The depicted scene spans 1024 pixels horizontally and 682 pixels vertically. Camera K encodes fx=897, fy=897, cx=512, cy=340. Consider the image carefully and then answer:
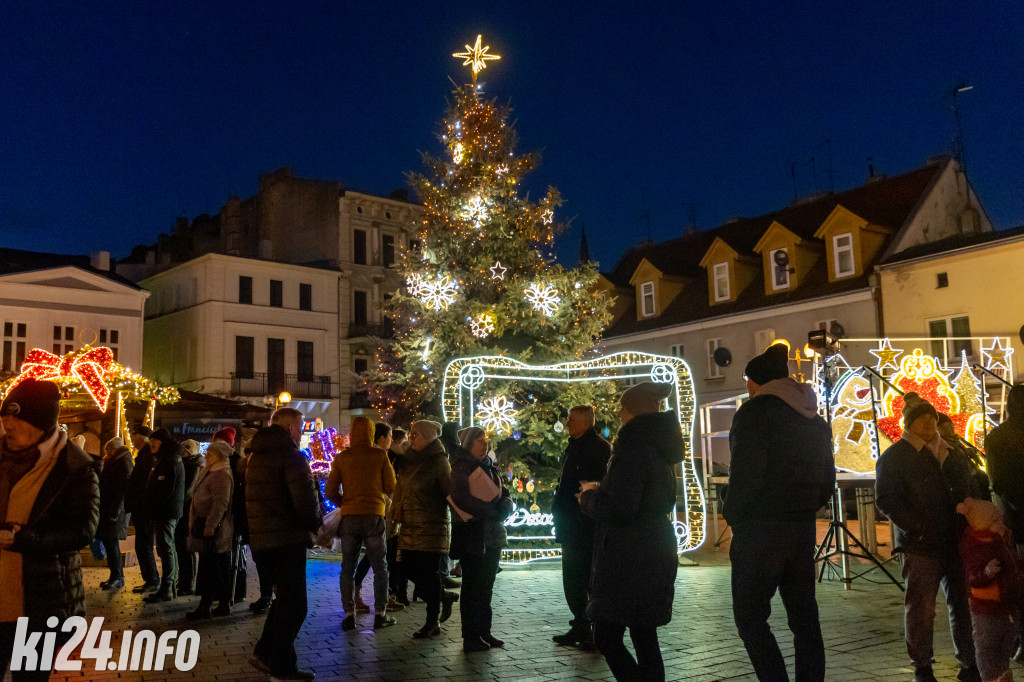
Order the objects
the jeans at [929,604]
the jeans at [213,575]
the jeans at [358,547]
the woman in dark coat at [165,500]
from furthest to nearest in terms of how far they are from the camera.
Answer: the woman in dark coat at [165,500] → the jeans at [213,575] → the jeans at [358,547] → the jeans at [929,604]

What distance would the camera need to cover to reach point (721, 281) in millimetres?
32188

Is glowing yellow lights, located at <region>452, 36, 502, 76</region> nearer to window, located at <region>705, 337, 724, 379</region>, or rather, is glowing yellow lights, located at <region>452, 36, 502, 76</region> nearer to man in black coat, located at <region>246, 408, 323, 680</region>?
man in black coat, located at <region>246, 408, 323, 680</region>

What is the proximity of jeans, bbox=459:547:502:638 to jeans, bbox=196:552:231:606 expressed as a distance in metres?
2.88

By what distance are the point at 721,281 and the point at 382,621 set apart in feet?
85.3

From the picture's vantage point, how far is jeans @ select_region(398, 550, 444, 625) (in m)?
7.58

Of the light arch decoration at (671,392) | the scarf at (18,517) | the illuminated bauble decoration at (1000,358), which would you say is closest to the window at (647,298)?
the illuminated bauble decoration at (1000,358)

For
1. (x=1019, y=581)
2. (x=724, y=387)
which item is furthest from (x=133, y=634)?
(x=724, y=387)

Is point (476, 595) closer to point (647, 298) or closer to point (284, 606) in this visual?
point (284, 606)

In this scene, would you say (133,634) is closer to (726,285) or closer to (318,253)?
(726,285)

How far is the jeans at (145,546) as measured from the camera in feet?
34.0

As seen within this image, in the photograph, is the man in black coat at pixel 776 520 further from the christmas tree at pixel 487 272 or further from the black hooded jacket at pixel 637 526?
the christmas tree at pixel 487 272

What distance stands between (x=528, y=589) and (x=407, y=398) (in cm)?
810

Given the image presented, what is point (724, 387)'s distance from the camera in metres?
31.3

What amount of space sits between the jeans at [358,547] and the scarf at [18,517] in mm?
3931
